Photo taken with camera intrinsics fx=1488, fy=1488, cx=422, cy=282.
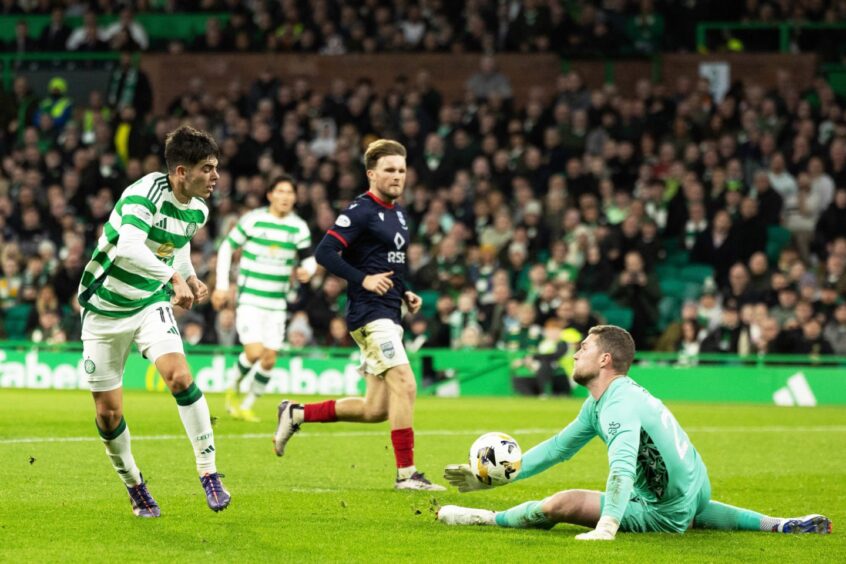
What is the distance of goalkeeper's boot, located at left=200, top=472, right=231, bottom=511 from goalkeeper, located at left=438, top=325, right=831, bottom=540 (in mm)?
1238

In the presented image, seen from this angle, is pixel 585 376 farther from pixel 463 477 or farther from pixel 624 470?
pixel 463 477

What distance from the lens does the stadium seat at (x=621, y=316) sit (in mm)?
21828

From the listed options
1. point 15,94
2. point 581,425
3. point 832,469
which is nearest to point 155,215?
point 581,425

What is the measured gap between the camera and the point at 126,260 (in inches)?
327

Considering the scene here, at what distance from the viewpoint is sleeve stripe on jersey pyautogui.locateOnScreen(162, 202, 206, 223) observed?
27.7ft

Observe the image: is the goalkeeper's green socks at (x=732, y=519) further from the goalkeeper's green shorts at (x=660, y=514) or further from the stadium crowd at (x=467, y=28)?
the stadium crowd at (x=467, y=28)

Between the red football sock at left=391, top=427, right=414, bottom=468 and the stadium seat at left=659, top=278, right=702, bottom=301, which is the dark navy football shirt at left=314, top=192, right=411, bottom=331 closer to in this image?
the red football sock at left=391, top=427, right=414, bottom=468

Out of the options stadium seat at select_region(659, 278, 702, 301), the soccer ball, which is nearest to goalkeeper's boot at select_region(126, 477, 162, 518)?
the soccer ball

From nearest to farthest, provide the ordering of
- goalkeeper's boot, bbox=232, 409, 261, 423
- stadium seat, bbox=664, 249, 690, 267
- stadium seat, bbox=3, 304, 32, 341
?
1. goalkeeper's boot, bbox=232, 409, 261, 423
2. stadium seat, bbox=664, 249, 690, 267
3. stadium seat, bbox=3, 304, 32, 341

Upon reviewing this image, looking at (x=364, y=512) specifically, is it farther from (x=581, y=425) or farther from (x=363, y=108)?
(x=363, y=108)

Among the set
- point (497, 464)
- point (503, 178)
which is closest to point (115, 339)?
point (497, 464)

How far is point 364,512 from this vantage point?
8.80 metres

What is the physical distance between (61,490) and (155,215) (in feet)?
7.36

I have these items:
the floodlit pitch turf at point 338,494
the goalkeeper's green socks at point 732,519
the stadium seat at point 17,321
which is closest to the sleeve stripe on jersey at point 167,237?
the floodlit pitch turf at point 338,494
